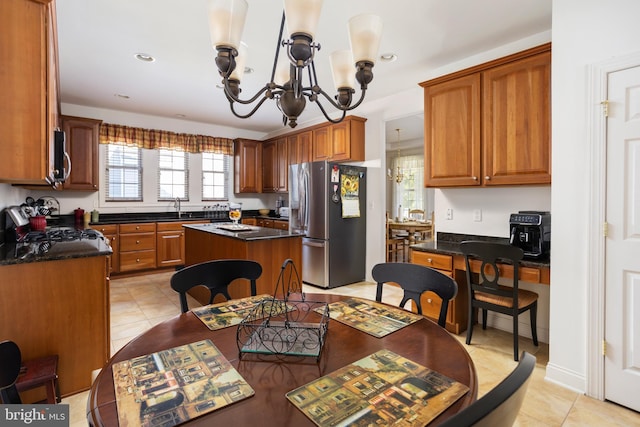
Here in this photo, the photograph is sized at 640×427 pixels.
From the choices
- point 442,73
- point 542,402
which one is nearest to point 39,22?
point 442,73

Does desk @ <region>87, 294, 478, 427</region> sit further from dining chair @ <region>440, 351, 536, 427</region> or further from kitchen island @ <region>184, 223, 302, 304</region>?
kitchen island @ <region>184, 223, 302, 304</region>

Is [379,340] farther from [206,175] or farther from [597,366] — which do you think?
[206,175]

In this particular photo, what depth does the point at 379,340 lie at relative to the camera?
120 cm

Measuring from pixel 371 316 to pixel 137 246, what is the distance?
15.4ft

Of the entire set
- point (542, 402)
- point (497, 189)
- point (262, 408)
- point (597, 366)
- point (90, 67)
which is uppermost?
point (90, 67)

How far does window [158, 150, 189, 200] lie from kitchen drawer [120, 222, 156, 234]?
829 mm

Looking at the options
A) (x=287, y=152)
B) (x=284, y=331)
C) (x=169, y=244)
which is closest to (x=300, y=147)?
(x=287, y=152)

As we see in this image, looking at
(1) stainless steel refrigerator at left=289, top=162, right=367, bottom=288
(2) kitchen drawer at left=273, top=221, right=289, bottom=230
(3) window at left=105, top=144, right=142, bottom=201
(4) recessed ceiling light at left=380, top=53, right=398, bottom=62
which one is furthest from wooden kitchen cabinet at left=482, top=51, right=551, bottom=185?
(3) window at left=105, top=144, right=142, bottom=201

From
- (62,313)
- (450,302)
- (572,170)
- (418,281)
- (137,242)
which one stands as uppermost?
(572,170)

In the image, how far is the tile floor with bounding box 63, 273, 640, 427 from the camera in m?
1.87

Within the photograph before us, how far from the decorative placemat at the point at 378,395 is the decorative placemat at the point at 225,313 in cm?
58

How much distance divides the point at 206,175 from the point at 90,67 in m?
2.88

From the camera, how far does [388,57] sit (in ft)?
10.6

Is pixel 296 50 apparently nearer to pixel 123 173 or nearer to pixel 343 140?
pixel 343 140
